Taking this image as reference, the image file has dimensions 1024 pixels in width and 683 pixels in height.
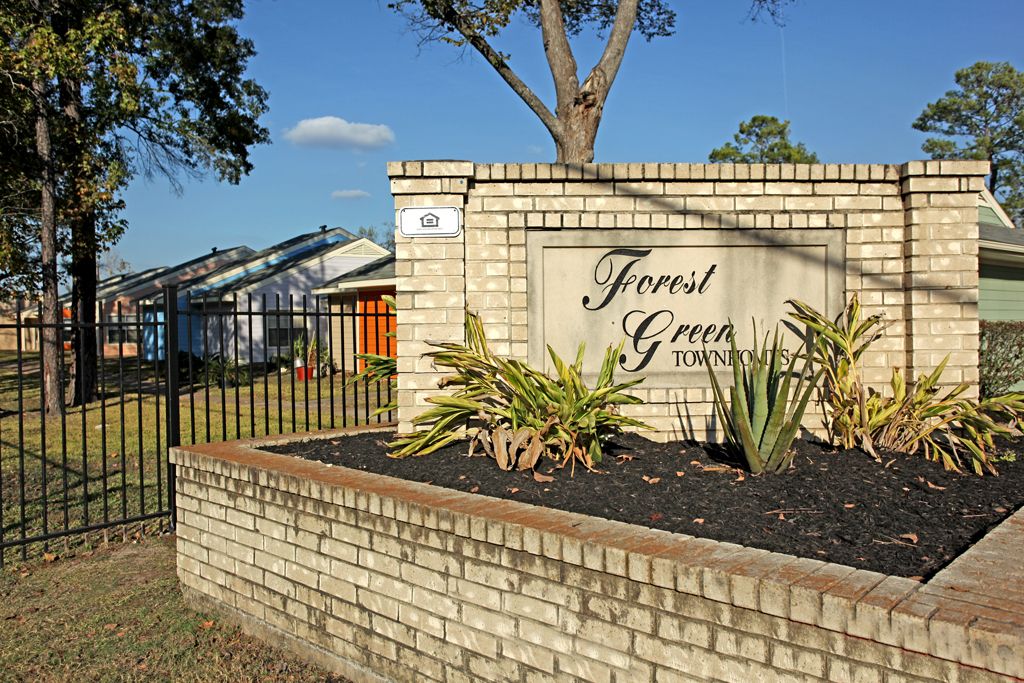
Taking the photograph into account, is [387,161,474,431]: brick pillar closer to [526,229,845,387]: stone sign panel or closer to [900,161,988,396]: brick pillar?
[526,229,845,387]: stone sign panel

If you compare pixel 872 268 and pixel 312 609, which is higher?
pixel 872 268

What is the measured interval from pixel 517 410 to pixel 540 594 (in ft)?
6.46

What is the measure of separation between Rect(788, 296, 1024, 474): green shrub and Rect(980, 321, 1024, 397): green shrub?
6.17m

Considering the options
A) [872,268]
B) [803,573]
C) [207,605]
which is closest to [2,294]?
[207,605]

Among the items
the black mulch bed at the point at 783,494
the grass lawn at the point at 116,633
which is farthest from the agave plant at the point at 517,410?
the grass lawn at the point at 116,633

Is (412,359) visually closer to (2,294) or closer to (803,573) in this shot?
(803,573)

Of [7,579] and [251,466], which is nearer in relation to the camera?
[251,466]

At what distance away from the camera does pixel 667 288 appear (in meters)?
6.31

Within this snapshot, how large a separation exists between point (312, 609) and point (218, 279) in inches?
1006

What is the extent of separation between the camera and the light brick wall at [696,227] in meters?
6.18

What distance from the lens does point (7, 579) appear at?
239 inches

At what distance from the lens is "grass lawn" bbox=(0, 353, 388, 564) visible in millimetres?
6770

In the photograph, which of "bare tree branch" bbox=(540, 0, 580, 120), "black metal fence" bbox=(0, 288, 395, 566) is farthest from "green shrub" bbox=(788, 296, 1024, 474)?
"bare tree branch" bbox=(540, 0, 580, 120)

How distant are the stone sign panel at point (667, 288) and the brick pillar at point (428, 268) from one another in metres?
0.56
